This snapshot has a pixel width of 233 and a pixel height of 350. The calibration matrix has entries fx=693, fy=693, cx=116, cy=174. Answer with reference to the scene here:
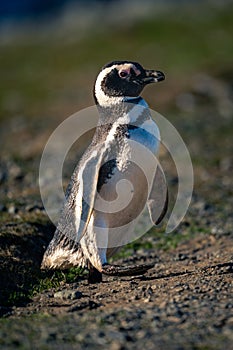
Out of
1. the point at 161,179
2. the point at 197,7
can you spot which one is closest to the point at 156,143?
the point at 161,179

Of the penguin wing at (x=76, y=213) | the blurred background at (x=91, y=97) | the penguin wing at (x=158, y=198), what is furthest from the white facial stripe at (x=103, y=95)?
the blurred background at (x=91, y=97)

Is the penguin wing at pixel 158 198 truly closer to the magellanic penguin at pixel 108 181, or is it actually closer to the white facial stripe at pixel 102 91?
the magellanic penguin at pixel 108 181

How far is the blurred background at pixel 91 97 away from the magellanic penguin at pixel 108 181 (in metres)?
0.79

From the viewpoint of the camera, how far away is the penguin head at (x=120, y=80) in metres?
7.49

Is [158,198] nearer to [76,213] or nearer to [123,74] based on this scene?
[76,213]

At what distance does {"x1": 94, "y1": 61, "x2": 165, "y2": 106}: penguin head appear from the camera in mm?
7492

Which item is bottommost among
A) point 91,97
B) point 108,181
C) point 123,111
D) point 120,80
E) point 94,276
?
point 94,276

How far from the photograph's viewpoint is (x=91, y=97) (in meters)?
30.2

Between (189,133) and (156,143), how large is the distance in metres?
12.4

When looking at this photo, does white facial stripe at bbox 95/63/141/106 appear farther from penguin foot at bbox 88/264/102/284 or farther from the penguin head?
penguin foot at bbox 88/264/102/284

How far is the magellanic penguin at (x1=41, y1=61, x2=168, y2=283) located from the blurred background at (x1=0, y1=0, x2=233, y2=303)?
788 millimetres

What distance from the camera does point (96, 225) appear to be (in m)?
7.07

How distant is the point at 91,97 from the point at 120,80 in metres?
22.8

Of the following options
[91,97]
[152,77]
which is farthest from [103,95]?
[91,97]
